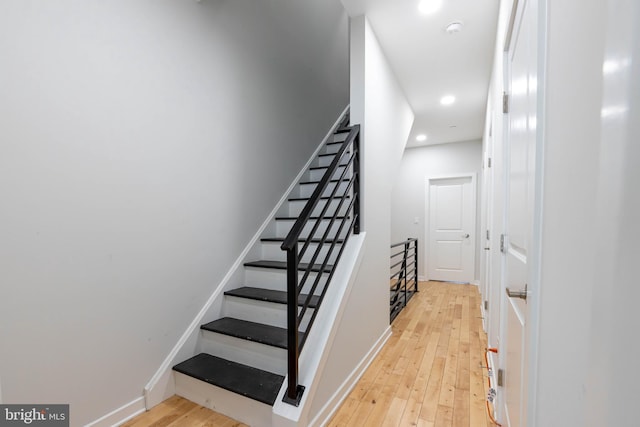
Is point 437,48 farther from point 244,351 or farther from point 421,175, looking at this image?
point 421,175

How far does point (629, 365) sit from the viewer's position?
31 cm

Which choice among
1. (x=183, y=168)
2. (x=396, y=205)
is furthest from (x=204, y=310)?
(x=396, y=205)

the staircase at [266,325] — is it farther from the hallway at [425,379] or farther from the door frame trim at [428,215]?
the door frame trim at [428,215]

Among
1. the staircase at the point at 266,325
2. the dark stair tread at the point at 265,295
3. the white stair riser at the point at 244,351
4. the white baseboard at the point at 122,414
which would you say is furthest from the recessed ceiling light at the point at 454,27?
the white baseboard at the point at 122,414

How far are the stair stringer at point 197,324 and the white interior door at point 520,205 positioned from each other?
187 cm

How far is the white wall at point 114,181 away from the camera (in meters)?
1.24

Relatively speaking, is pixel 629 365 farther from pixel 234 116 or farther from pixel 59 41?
pixel 234 116

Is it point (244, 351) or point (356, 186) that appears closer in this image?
point (244, 351)

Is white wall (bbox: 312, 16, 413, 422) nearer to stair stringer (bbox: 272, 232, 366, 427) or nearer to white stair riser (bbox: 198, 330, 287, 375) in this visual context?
stair stringer (bbox: 272, 232, 366, 427)

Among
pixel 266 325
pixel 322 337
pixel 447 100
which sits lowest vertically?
pixel 266 325

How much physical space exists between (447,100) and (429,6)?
171 centimetres

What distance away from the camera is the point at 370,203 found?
230 cm

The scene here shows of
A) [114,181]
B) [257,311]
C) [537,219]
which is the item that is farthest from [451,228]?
[114,181]

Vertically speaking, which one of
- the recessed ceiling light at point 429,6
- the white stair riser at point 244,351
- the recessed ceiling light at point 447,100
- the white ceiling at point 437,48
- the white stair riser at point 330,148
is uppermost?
the recessed ceiling light at point 429,6
